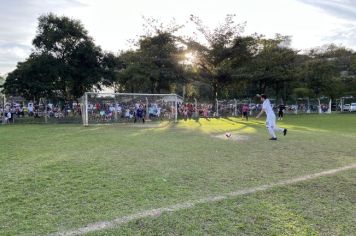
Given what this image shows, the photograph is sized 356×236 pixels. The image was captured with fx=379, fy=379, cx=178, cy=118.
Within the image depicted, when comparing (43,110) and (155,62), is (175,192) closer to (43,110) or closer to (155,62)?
(43,110)

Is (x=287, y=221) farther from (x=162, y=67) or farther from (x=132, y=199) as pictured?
(x=162, y=67)

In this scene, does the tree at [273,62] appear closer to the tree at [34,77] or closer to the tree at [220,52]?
the tree at [220,52]

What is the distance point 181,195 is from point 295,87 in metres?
52.7

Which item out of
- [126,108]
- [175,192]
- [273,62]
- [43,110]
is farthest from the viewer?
[273,62]

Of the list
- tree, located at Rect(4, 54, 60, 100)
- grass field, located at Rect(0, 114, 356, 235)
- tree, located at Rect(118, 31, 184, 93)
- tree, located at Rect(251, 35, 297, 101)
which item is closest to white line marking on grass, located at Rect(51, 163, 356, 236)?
grass field, located at Rect(0, 114, 356, 235)

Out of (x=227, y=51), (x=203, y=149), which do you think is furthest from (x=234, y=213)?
(x=227, y=51)

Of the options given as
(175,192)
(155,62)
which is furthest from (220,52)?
(175,192)

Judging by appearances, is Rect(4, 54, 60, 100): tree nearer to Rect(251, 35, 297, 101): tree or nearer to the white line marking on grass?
Rect(251, 35, 297, 101): tree

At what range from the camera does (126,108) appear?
27.7 meters

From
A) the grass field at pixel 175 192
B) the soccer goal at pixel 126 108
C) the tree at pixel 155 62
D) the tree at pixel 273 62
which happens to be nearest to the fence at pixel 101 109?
the soccer goal at pixel 126 108

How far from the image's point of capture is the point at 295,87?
55438 millimetres

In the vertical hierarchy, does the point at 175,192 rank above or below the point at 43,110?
below

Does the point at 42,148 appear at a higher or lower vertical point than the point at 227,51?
lower

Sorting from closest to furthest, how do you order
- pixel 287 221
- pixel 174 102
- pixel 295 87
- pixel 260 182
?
pixel 287 221 < pixel 260 182 < pixel 174 102 < pixel 295 87
